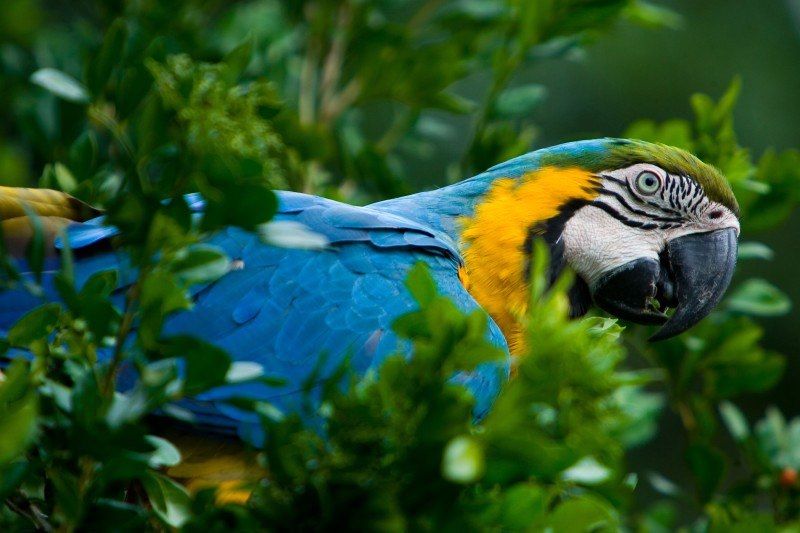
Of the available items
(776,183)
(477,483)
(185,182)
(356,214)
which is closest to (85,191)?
(356,214)

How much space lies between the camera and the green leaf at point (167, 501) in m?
1.10

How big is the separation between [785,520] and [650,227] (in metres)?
0.61

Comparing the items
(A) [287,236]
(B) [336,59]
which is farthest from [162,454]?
(B) [336,59]

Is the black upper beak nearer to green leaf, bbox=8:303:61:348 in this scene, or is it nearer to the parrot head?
the parrot head

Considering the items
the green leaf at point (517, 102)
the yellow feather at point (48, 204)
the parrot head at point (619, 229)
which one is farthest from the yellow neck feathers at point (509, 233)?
the yellow feather at point (48, 204)

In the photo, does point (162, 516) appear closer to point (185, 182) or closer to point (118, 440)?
point (118, 440)

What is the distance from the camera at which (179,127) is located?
1.29m

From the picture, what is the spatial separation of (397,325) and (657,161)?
110 centimetres

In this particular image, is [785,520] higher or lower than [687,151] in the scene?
lower

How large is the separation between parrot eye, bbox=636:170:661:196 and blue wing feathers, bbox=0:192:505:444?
17.5 inches

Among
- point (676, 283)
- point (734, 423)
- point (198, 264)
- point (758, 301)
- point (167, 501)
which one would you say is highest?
point (198, 264)

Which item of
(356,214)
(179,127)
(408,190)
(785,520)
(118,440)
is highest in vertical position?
(179,127)

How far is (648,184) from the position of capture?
1.93 meters

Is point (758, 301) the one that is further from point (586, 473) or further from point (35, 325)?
point (35, 325)
